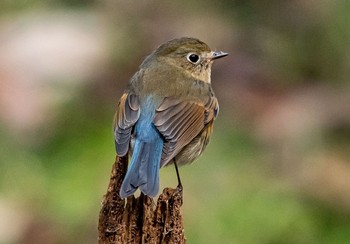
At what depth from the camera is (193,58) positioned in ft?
21.8

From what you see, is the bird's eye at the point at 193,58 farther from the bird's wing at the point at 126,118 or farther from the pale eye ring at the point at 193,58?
the bird's wing at the point at 126,118

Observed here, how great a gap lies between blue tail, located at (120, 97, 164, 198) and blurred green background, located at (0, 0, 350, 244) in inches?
56.9

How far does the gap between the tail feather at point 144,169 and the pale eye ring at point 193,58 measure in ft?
2.98

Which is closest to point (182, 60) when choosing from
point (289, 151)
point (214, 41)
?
point (289, 151)

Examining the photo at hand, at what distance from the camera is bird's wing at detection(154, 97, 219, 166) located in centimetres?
586

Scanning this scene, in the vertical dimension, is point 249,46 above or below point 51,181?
above

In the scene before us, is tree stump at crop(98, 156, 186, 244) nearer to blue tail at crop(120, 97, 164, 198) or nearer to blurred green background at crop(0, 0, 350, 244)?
blue tail at crop(120, 97, 164, 198)

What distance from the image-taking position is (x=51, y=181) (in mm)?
7684

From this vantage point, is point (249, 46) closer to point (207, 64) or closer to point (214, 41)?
point (214, 41)

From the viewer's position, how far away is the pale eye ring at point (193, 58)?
6.62m

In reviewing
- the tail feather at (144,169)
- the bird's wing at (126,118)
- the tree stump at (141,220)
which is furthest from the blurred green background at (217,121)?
the tree stump at (141,220)

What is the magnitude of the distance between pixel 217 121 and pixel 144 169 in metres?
3.17

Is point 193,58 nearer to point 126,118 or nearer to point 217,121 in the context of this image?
point 126,118

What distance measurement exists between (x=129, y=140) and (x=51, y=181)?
6.96 ft
